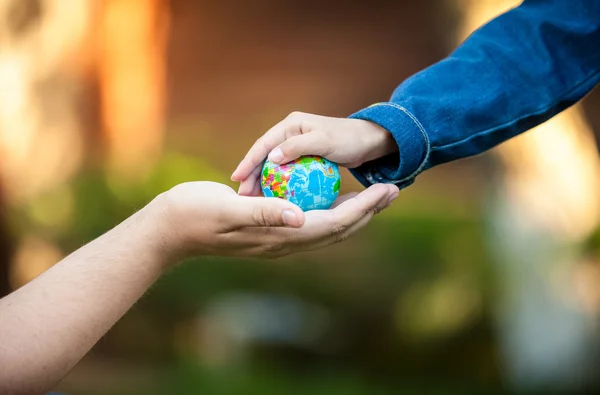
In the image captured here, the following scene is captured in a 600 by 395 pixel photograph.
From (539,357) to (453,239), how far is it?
1.06m

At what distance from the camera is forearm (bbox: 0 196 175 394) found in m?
1.73

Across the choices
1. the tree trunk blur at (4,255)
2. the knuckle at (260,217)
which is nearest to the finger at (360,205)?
Answer: the knuckle at (260,217)

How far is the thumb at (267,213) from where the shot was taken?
186cm

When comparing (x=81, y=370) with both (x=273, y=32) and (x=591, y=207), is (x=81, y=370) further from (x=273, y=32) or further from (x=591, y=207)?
(x=591, y=207)

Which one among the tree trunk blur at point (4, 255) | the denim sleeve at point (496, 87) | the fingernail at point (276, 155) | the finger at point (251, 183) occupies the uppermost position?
the denim sleeve at point (496, 87)

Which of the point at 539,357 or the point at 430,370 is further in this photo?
the point at 430,370

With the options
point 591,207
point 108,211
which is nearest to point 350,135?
point 591,207

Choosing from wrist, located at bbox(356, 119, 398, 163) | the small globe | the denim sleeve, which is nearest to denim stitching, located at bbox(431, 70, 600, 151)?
the denim sleeve

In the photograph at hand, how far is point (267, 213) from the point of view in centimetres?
188

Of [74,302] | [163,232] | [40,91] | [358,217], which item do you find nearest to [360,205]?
[358,217]

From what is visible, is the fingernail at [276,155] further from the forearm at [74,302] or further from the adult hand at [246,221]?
Answer: the forearm at [74,302]

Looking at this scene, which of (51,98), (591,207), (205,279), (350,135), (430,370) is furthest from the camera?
(51,98)

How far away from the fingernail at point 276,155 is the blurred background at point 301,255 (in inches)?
133

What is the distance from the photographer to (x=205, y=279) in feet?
19.4
